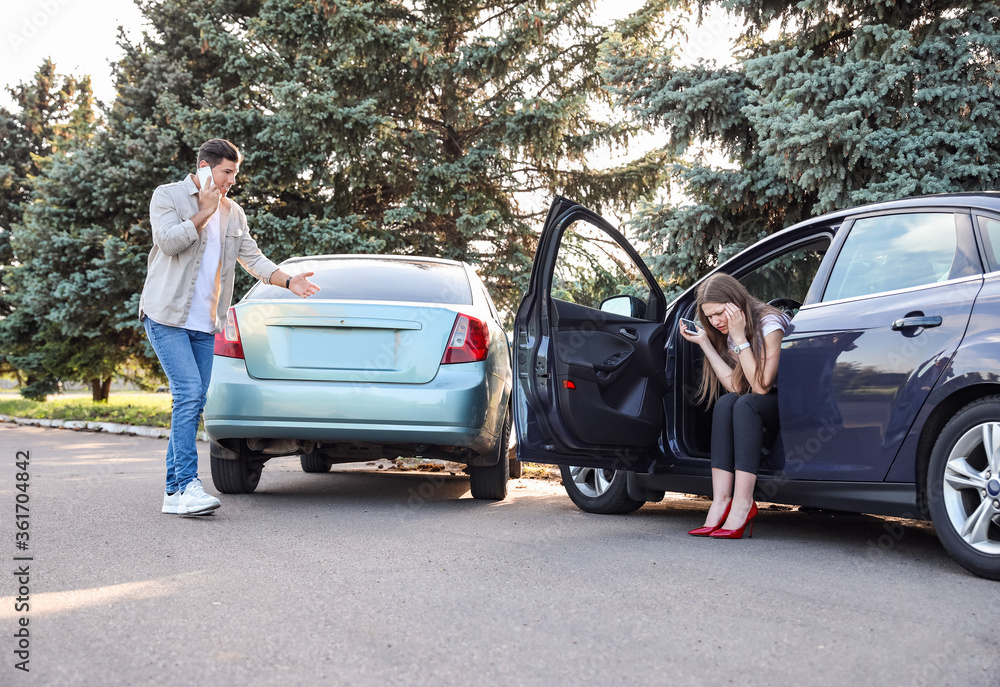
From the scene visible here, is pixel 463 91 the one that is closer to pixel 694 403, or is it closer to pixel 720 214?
pixel 720 214

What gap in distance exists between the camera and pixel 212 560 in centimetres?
376

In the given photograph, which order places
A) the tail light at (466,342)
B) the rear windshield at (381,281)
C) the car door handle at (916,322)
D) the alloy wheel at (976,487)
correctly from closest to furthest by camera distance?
the alloy wheel at (976,487) → the car door handle at (916,322) → the tail light at (466,342) → the rear windshield at (381,281)

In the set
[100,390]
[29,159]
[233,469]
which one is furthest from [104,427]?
[29,159]

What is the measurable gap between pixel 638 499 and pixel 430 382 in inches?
55.9

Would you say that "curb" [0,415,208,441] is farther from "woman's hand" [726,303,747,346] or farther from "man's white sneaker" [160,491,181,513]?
"woman's hand" [726,303,747,346]

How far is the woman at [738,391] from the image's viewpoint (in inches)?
173

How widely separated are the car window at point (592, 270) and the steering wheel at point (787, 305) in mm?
730

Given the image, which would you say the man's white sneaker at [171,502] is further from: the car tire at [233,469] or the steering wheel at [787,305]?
the steering wheel at [787,305]

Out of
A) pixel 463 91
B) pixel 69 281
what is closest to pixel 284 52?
pixel 463 91

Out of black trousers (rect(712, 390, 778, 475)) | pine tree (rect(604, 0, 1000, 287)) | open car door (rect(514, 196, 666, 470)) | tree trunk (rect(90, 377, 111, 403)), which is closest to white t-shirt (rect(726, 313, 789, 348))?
black trousers (rect(712, 390, 778, 475))

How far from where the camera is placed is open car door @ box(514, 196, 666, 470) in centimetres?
472

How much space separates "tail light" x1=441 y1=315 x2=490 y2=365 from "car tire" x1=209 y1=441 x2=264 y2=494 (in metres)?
1.50

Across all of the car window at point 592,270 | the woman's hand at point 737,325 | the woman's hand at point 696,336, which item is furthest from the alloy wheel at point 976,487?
the car window at point 592,270

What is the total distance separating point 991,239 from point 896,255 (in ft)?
1.54
